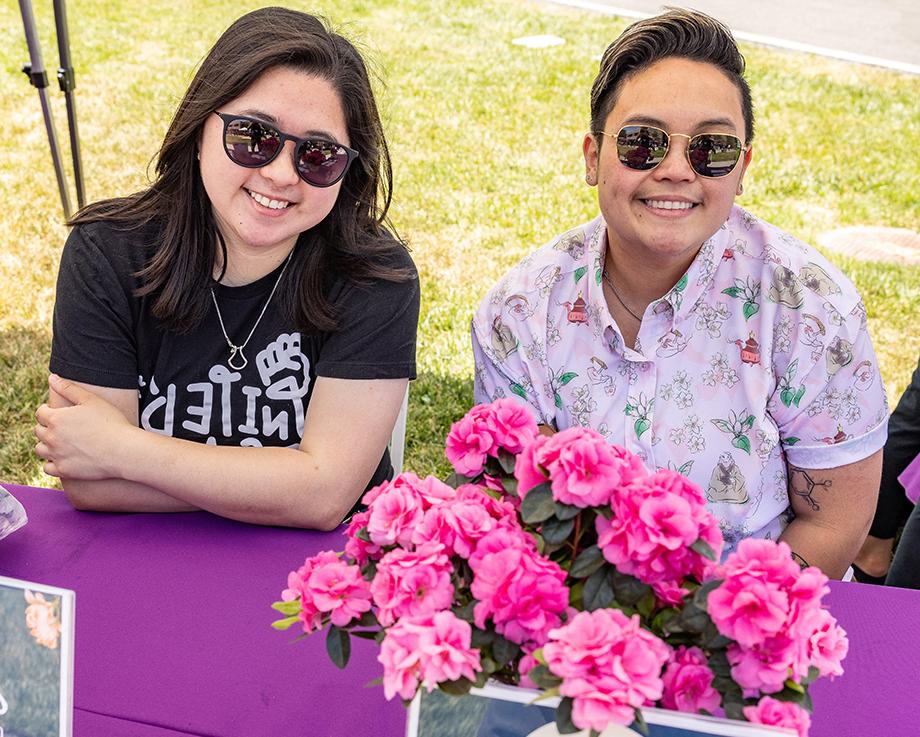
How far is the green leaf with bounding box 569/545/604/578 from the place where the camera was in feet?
2.93

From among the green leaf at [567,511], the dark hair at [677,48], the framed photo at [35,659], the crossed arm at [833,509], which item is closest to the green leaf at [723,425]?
the crossed arm at [833,509]

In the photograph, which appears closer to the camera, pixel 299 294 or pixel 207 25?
pixel 299 294

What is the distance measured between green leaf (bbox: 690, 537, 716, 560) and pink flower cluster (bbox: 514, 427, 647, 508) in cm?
7

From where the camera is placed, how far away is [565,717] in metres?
0.81

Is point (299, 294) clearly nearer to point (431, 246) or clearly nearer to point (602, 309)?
point (602, 309)

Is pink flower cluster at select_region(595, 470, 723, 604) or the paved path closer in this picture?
pink flower cluster at select_region(595, 470, 723, 604)

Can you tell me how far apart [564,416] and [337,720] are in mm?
799

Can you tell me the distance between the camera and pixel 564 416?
1.89 metres

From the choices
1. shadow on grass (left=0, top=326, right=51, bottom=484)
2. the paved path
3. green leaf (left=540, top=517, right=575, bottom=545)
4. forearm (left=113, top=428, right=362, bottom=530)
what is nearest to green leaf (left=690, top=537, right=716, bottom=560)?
green leaf (left=540, top=517, right=575, bottom=545)

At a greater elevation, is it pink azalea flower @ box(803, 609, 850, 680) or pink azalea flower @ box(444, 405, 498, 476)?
pink azalea flower @ box(444, 405, 498, 476)

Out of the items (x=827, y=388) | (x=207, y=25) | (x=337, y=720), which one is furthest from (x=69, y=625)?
(x=207, y=25)

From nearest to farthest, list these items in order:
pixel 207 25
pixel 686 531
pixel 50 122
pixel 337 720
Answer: pixel 686 531, pixel 337 720, pixel 50 122, pixel 207 25

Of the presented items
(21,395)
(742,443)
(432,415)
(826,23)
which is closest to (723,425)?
(742,443)

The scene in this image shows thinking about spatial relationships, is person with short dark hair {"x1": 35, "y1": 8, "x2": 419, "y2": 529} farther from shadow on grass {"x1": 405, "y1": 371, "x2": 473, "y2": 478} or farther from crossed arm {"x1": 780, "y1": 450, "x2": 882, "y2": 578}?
shadow on grass {"x1": 405, "y1": 371, "x2": 473, "y2": 478}
